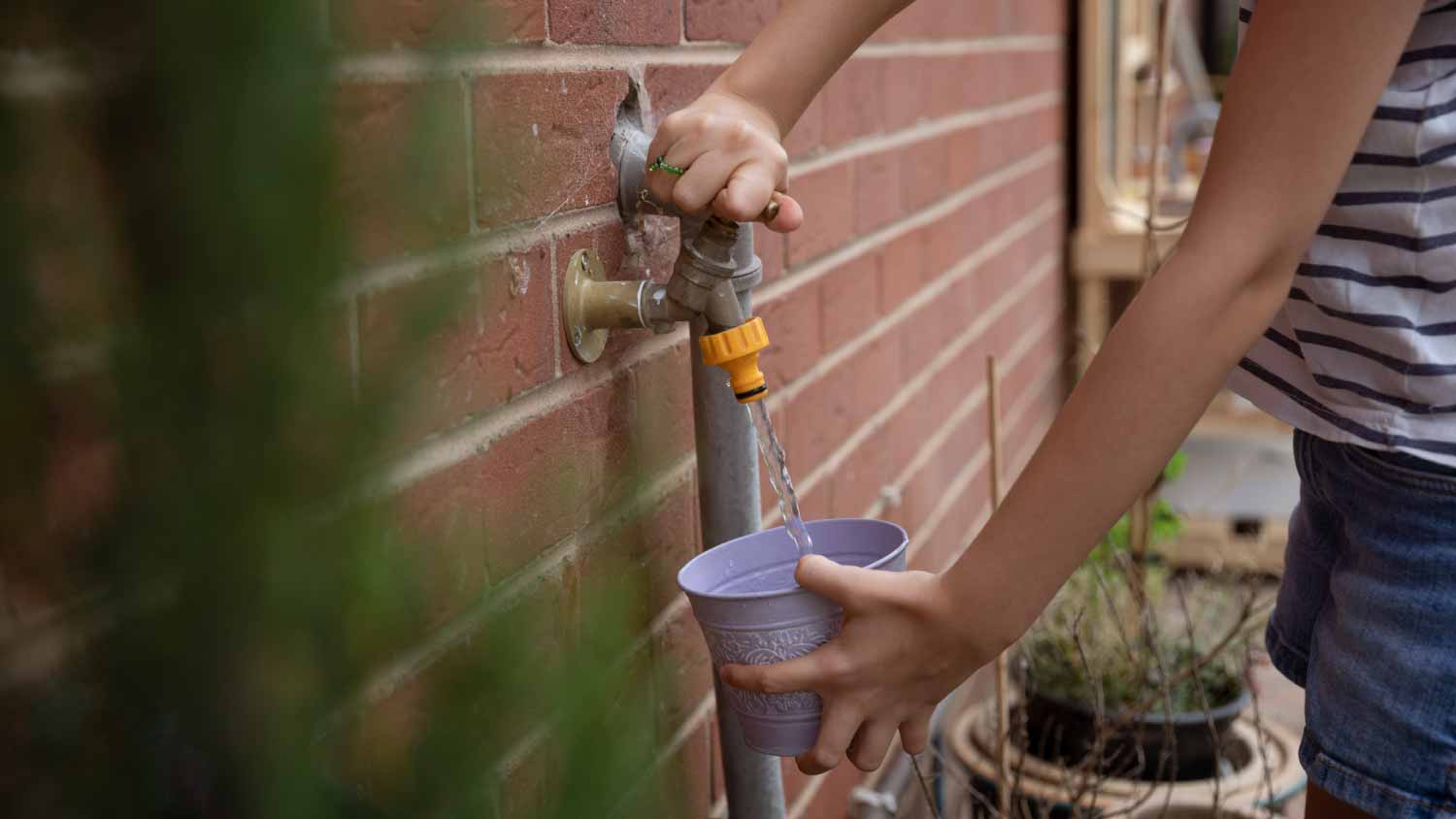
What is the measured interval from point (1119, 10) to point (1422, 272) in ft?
9.52

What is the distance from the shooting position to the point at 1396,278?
0.99 metres

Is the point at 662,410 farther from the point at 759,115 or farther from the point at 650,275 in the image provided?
the point at 759,115

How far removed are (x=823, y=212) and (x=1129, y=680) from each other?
980 mm

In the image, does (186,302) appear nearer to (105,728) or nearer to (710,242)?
(105,728)

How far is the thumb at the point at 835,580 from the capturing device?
947 mm

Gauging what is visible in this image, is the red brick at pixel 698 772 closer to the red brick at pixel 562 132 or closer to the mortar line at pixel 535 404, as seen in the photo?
the mortar line at pixel 535 404

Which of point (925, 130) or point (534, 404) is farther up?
point (925, 130)

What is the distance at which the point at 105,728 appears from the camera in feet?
0.90

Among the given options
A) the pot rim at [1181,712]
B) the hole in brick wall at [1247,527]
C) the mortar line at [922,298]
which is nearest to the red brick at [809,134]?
the mortar line at [922,298]

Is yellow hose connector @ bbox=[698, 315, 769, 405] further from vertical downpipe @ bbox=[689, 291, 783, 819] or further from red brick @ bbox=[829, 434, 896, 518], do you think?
red brick @ bbox=[829, 434, 896, 518]

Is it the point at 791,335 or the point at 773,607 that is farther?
the point at 791,335

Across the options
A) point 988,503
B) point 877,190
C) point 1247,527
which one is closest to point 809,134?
point 877,190

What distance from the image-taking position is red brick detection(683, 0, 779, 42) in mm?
1336

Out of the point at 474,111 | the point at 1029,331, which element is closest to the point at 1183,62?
the point at 1029,331
